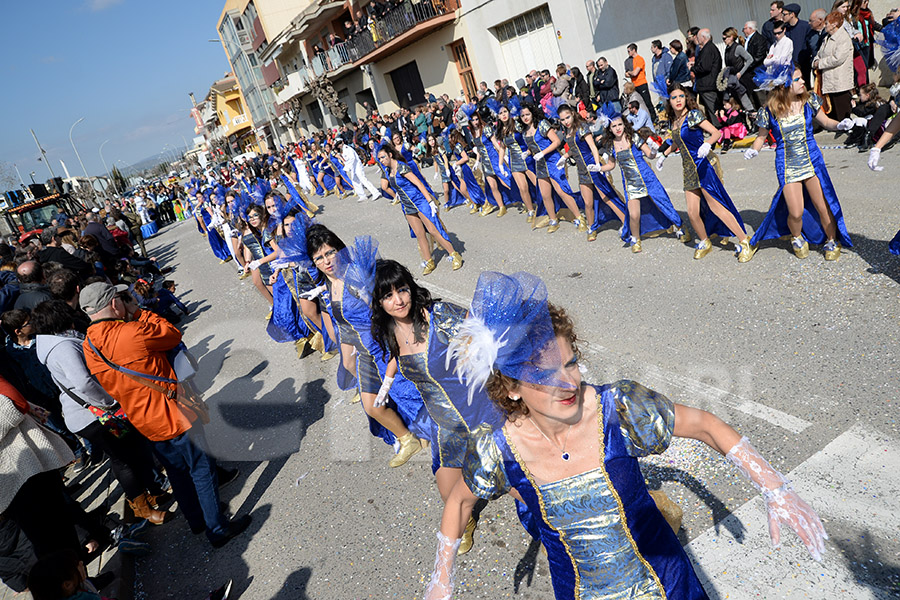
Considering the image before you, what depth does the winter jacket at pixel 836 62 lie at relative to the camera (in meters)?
8.66

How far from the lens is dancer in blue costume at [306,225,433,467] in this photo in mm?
3959

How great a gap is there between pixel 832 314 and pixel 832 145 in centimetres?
595

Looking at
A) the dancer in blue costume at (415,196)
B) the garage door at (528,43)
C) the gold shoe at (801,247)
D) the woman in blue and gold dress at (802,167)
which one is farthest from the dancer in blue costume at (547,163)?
the garage door at (528,43)

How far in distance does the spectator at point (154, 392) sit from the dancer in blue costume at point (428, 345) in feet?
5.03

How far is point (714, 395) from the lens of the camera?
159 inches

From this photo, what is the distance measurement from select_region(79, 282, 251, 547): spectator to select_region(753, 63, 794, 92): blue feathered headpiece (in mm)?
5370

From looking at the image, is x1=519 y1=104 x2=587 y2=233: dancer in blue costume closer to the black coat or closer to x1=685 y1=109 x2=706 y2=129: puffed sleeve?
x1=685 y1=109 x2=706 y2=129: puffed sleeve

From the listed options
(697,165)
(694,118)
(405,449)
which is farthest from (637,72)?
(405,449)

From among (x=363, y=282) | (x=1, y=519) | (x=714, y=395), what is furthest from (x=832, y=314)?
(x=1, y=519)

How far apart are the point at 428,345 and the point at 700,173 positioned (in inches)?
166

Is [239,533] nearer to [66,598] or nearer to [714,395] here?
[66,598]

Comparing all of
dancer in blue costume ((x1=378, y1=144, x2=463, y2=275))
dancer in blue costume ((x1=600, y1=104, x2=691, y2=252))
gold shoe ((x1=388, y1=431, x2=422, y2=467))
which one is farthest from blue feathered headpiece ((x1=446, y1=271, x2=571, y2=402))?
dancer in blue costume ((x1=378, y1=144, x2=463, y2=275))

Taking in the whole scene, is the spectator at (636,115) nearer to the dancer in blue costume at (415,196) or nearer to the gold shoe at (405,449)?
the dancer in blue costume at (415,196)

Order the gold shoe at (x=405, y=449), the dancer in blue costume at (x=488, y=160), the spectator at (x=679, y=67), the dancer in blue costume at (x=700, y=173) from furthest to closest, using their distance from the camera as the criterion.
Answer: the spectator at (x=679, y=67), the dancer in blue costume at (x=488, y=160), the dancer in blue costume at (x=700, y=173), the gold shoe at (x=405, y=449)
